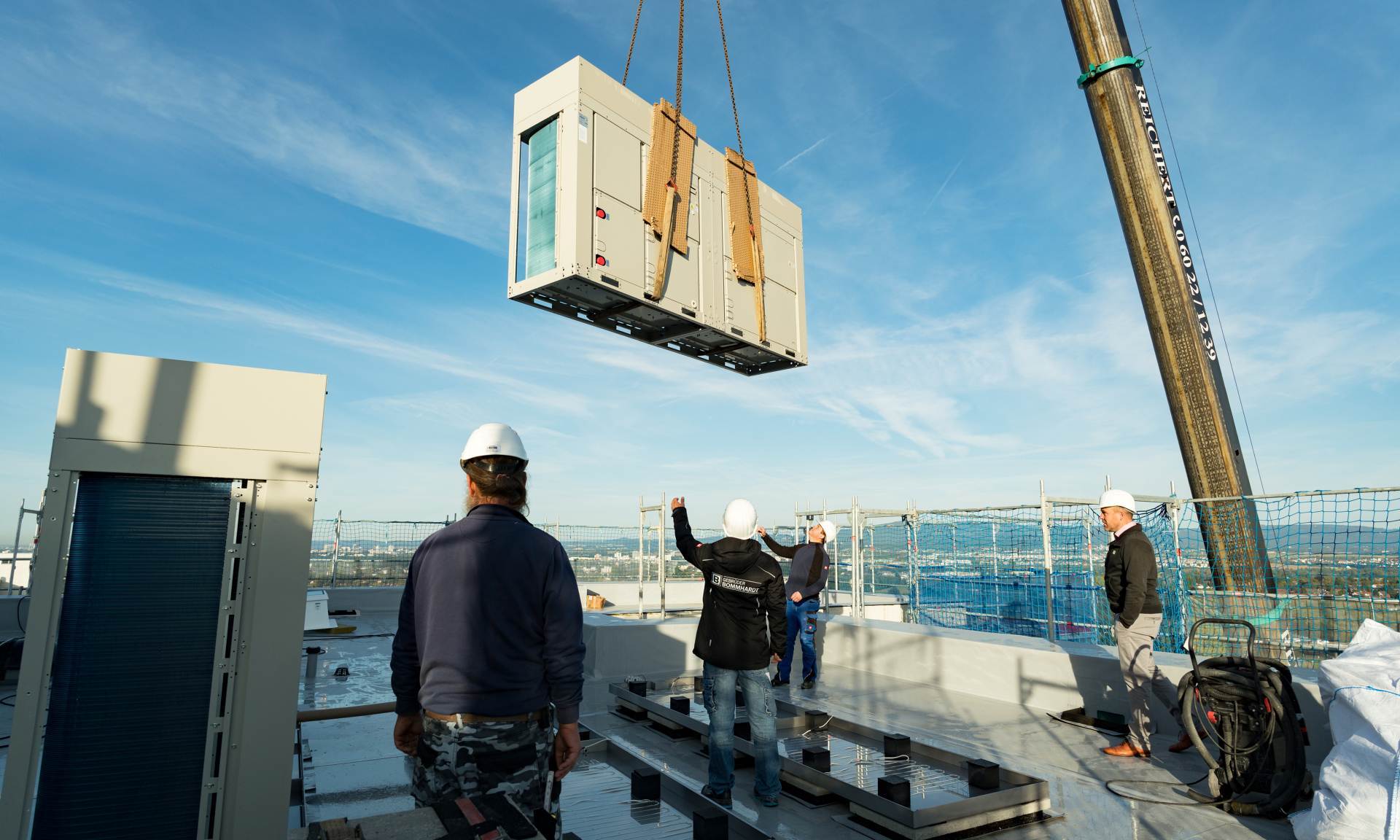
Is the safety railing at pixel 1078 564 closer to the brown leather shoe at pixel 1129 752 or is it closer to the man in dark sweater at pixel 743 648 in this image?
the brown leather shoe at pixel 1129 752

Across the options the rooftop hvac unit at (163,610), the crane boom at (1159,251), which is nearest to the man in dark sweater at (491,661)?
the rooftop hvac unit at (163,610)

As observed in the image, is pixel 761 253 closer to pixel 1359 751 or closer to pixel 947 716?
pixel 947 716

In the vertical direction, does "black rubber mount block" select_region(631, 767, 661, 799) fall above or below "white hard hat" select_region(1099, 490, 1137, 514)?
below

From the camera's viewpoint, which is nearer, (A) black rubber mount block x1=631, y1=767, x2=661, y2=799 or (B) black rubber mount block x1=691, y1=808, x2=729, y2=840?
(B) black rubber mount block x1=691, y1=808, x2=729, y2=840

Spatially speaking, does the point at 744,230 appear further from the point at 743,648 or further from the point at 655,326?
the point at 743,648

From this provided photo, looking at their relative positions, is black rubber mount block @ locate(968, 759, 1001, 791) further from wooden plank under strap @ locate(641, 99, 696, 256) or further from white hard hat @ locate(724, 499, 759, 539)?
wooden plank under strap @ locate(641, 99, 696, 256)

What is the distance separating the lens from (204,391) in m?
3.03

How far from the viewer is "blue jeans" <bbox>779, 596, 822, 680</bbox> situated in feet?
25.5

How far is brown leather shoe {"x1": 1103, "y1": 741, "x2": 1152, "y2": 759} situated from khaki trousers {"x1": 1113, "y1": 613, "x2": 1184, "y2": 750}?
0.03m

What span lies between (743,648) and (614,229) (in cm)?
347

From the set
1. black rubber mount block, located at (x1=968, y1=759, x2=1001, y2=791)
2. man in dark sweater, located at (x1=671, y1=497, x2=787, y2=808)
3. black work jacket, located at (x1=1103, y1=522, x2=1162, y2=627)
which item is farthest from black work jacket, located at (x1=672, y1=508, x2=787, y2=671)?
black work jacket, located at (x1=1103, y1=522, x2=1162, y2=627)

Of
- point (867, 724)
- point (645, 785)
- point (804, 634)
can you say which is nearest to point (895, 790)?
point (645, 785)

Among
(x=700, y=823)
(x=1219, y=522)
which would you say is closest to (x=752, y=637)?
(x=700, y=823)

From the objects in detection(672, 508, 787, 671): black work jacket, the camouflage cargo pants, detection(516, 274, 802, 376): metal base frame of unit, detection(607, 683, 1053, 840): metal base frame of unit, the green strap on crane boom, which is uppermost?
the green strap on crane boom
